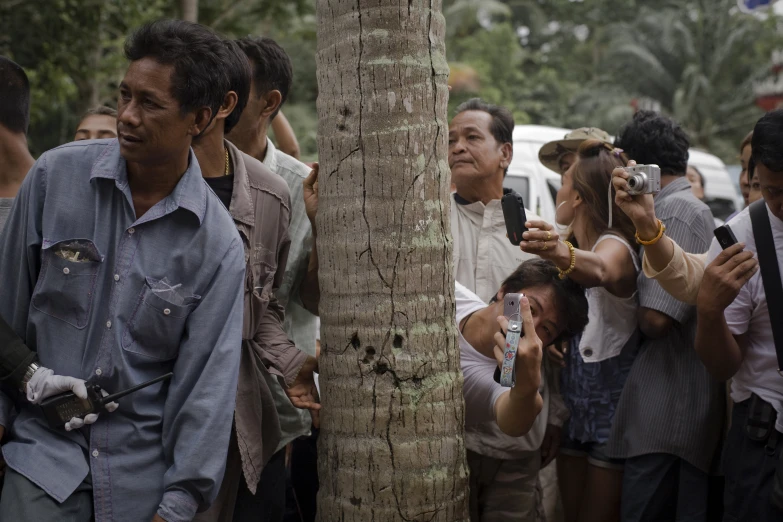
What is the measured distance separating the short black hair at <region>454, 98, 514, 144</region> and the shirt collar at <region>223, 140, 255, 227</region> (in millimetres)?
2063

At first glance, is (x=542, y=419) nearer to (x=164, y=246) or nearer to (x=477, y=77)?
(x=164, y=246)

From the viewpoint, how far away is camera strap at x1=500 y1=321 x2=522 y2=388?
122 inches

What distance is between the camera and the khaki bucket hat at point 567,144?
5.43 meters

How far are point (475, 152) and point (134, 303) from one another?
8.79 ft

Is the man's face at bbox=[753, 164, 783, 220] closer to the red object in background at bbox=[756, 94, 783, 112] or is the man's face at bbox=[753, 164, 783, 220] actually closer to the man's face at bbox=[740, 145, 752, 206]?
the man's face at bbox=[740, 145, 752, 206]

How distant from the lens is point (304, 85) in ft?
75.9

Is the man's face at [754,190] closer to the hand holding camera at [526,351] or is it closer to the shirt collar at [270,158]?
the hand holding camera at [526,351]

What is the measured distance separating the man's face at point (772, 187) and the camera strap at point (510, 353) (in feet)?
3.83

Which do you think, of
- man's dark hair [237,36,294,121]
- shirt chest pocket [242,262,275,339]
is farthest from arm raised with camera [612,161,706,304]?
man's dark hair [237,36,294,121]

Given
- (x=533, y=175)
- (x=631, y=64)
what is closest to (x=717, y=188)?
(x=533, y=175)

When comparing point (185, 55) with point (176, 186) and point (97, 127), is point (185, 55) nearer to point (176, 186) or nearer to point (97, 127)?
point (176, 186)

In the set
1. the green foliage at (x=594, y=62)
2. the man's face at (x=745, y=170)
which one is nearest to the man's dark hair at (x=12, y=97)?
the man's face at (x=745, y=170)

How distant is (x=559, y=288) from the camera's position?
3.87m

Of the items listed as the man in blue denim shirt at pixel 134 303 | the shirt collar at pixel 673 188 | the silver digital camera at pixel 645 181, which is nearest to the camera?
the man in blue denim shirt at pixel 134 303
